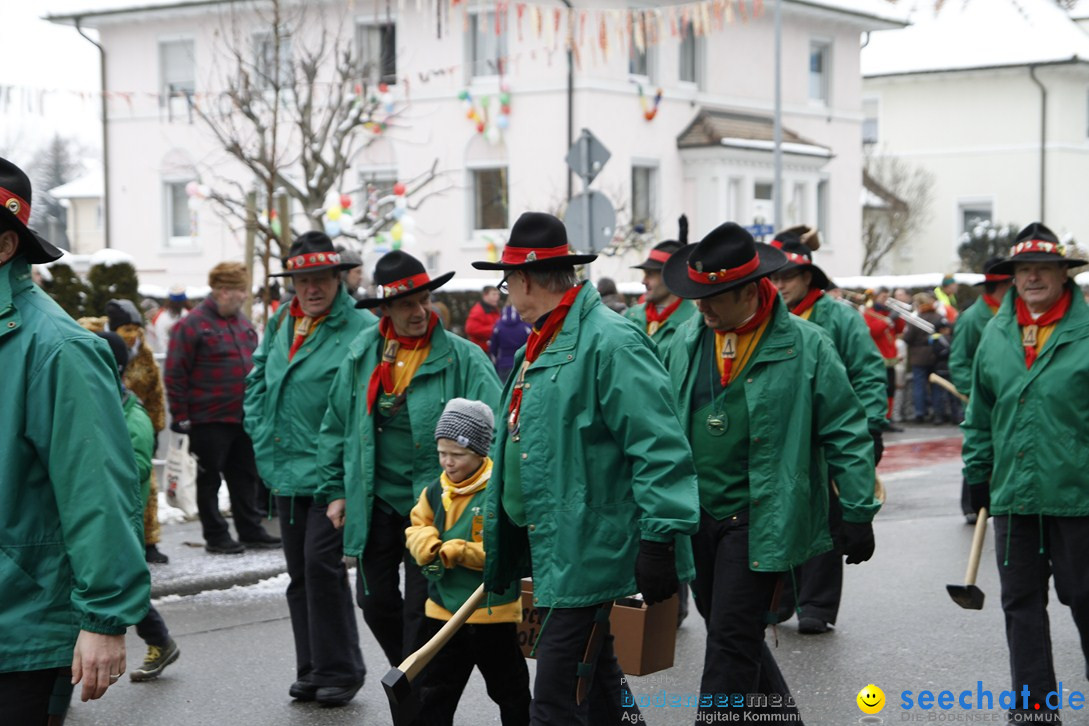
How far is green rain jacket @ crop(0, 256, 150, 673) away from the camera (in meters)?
3.49

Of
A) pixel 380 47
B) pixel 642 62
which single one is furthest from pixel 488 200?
pixel 642 62

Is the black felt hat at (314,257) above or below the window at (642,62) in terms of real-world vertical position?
below

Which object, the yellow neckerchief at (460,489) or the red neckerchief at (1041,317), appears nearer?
the yellow neckerchief at (460,489)

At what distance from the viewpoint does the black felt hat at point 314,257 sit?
703 cm

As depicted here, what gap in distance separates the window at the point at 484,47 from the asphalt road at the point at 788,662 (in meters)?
22.1

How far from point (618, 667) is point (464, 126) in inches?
1062

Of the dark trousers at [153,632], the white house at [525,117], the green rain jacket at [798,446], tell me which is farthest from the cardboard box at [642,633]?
the white house at [525,117]

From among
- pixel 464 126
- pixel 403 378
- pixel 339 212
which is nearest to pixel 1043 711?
pixel 403 378

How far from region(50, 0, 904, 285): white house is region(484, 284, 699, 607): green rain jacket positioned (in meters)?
22.2

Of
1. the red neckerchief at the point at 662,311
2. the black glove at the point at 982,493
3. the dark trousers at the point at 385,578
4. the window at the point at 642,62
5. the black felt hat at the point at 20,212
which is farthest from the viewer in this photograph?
the window at the point at 642,62

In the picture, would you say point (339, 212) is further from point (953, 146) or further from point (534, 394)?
point (953, 146)

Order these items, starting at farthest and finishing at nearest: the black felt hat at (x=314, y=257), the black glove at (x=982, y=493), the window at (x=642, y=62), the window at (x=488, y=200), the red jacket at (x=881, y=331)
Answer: the window at (x=488, y=200)
the window at (x=642, y=62)
the red jacket at (x=881, y=331)
the black felt hat at (x=314, y=257)
the black glove at (x=982, y=493)

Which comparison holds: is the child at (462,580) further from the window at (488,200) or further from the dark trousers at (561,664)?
the window at (488,200)

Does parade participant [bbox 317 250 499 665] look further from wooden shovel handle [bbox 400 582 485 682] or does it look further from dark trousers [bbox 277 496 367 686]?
wooden shovel handle [bbox 400 582 485 682]
